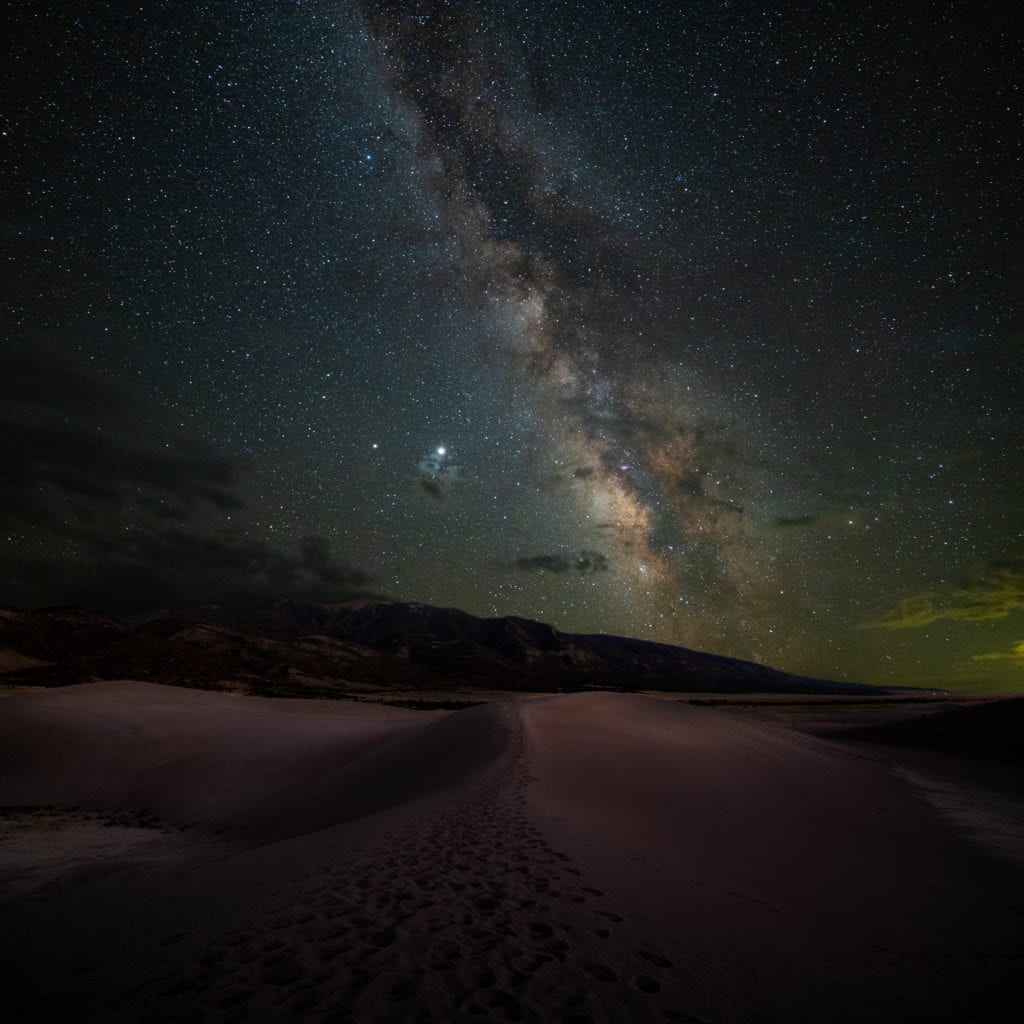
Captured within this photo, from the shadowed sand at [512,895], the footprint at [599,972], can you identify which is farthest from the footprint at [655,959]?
the footprint at [599,972]

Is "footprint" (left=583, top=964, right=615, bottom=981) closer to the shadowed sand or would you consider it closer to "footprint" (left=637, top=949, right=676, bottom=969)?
the shadowed sand

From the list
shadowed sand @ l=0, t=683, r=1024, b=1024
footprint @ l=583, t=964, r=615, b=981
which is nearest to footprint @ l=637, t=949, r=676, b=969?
shadowed sand @ l=0, t=683, r=1024, b=1024

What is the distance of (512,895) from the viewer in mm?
5055

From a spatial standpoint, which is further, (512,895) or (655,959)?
(512,895)

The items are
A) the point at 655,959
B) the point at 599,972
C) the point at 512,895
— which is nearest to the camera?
the point at 599,972

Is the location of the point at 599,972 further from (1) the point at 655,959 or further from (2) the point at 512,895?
(2) the point at 512,895

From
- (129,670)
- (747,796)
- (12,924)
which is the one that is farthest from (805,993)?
(129,670)

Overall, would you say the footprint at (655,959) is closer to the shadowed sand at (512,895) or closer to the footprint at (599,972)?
the shadowed sand at (512,895)

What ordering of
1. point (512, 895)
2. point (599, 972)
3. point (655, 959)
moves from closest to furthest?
point (599, 972), point (655, 959), point (512, 895)

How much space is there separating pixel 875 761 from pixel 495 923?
1189 inches

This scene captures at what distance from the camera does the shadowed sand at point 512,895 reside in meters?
3.50

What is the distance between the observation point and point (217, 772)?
18859mm

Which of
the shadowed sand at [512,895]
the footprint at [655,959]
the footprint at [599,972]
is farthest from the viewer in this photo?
the footprint at [655,959]

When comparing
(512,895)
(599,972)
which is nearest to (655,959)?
(599,972)
